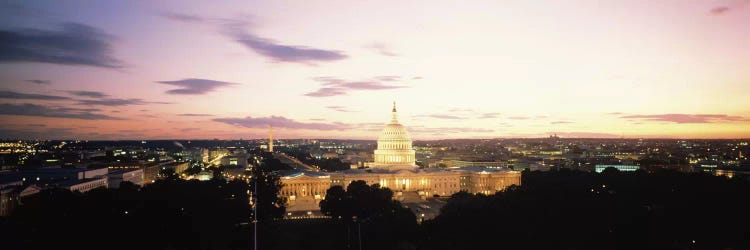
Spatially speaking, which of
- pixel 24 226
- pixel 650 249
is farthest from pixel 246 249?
pixel 650 249

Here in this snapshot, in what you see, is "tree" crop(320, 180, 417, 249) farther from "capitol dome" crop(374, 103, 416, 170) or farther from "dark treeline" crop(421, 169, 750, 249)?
"capitol dome" crop(374, 103, 416, 170)

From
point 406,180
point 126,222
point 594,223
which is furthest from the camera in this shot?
point 406,180

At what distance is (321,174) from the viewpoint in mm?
117750

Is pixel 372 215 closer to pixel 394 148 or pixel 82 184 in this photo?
pixel 82 184

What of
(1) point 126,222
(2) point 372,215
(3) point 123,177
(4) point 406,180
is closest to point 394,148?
(4) point 406,180

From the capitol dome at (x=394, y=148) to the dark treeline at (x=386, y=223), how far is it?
6212 cm

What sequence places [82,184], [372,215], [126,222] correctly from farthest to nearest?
[82,184]
[372,215]
[126,222]

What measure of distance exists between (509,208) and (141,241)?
117ft

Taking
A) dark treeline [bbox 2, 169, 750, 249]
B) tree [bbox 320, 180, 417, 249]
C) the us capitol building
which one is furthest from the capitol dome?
dark treeline [bbox 2, 169, 750, 249]

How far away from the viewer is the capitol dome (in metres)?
137

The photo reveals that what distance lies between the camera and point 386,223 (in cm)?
6131

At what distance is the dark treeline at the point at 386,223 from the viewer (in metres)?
52.1

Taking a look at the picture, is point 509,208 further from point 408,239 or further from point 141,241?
point 141,241

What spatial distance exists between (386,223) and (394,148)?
7727 centimetres
